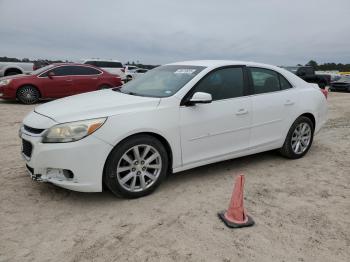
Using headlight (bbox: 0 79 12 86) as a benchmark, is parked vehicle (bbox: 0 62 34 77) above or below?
above

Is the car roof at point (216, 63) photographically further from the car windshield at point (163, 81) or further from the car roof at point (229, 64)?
the car windshield at point (163, 81)

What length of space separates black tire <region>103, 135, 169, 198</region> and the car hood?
1.13ft

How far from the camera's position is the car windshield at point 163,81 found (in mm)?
4402

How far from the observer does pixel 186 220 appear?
351 cm

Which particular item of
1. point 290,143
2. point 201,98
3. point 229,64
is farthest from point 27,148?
point 290,143

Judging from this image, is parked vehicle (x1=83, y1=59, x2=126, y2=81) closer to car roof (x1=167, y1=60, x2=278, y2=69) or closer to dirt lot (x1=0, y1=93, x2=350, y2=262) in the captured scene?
car roof (x1=167, y1=60, x2=278, y2=69)

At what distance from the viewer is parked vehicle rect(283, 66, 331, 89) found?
863 inches

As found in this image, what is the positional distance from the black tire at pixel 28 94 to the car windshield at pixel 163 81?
303 inches

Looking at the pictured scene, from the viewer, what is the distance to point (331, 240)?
3217 mm

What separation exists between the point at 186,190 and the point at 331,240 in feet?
5.59

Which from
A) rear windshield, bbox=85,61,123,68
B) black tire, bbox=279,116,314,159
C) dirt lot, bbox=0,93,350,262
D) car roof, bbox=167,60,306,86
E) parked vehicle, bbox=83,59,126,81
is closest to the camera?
dirt lot, bbox=0,93,350,262

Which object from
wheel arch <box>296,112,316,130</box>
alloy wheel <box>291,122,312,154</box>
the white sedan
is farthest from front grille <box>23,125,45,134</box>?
wheel arch <box>296,112,316,130</box>

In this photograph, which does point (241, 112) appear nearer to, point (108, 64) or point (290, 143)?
point (290, 143)

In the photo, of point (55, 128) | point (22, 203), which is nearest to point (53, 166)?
point (55, 128)
